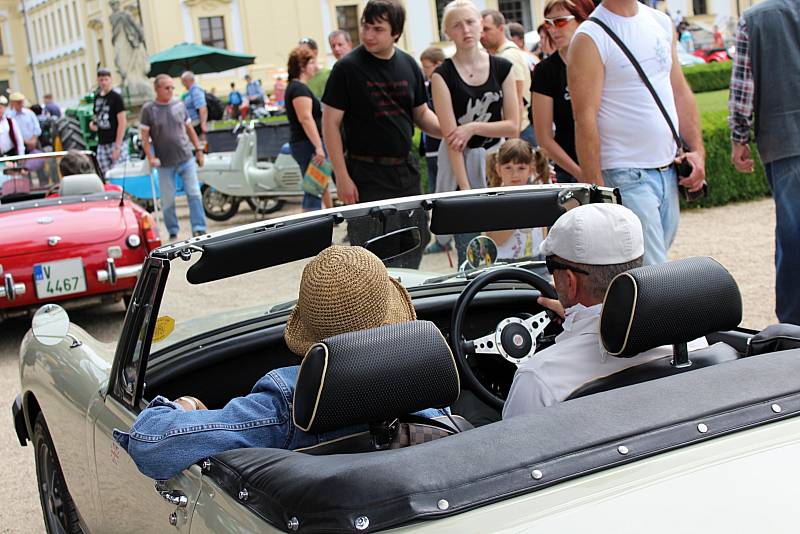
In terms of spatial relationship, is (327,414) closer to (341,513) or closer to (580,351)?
(341,513)

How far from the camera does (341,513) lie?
1.81m

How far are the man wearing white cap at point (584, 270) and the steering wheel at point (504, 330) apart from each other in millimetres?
630

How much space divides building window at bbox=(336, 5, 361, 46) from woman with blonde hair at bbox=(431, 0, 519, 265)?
2166 inches

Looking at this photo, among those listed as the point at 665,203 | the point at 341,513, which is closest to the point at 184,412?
the point at 341,513

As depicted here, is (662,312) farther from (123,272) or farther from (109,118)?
(109,118)

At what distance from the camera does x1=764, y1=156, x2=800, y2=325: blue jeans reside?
5.47m

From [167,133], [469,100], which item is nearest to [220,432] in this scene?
[469,100]

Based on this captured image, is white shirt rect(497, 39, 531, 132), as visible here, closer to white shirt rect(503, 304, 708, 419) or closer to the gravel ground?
the gravel ground

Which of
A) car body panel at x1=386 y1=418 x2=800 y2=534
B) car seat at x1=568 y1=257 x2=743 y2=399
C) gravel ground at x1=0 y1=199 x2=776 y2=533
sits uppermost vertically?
car seat at x1=568 y1=257 x2=743 y2=399

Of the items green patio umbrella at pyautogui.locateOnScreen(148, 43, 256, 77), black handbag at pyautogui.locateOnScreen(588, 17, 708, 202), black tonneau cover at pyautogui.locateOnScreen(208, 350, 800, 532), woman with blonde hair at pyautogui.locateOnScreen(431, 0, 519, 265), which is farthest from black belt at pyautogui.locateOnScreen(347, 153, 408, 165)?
green patio umbrella at pyautogui.locateOnScreen(148, 43, 256, 77)

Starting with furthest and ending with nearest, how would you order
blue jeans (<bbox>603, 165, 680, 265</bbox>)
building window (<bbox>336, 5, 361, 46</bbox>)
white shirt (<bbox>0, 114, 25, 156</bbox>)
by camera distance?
building window (<bbox>336, 5, 361, 46</bbox>), white shirt (<bbox>0, 114, 25, 156</bbox>), blue jeans (<bbox>603, 165, 680, 265</bbox>)

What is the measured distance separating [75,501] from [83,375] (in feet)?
1.55

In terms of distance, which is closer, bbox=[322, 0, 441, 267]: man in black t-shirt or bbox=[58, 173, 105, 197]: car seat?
bbox=[322, 0, 441, 267]: man in black t-shirt

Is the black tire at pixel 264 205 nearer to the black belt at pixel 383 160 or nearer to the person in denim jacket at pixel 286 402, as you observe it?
the black belt at pixel 383 160
